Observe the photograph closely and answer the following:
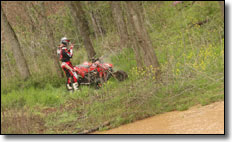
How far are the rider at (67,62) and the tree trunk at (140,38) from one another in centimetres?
145

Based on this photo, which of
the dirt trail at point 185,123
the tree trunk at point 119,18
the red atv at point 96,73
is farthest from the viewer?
the tree trunk at point 119,18

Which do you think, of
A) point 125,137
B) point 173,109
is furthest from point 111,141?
point 173,109

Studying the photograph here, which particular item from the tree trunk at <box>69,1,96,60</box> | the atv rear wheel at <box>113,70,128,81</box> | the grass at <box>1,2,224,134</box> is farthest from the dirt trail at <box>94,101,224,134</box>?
the tree trunk at <box>69,1,96,60</box>

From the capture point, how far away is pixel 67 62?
8.00 m

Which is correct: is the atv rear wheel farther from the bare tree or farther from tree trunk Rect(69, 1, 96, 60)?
the bare tree

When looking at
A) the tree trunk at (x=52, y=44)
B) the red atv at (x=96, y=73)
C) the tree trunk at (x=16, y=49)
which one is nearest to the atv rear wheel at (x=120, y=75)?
the red atv at (x=96, y=73)

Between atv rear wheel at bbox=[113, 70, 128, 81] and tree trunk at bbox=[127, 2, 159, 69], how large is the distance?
0.51 m

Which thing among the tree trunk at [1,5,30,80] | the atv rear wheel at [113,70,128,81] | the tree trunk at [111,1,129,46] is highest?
the tree trunk at [111,1,129,46]

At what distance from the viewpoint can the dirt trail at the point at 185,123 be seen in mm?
5020

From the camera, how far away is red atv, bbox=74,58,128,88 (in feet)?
24.9

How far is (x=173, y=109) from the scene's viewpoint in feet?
20.5

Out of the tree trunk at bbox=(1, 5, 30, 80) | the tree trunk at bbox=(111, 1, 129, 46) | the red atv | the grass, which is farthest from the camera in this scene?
the tree trunk at bbox=(111, 1, 129, 46)

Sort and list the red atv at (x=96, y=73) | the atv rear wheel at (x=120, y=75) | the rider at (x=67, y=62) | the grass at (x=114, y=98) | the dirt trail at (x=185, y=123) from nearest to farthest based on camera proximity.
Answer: the dirt trail at (x=185, y=123) → the grass at (x=114, y=98) → the atv rear wheel at (x=120, y=75) → the red atv at (x=96, y=73) → the rider at (x=67, y=62)

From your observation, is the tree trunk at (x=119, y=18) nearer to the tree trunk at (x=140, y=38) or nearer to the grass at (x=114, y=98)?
the tree trunk at (x=140, y=38)
